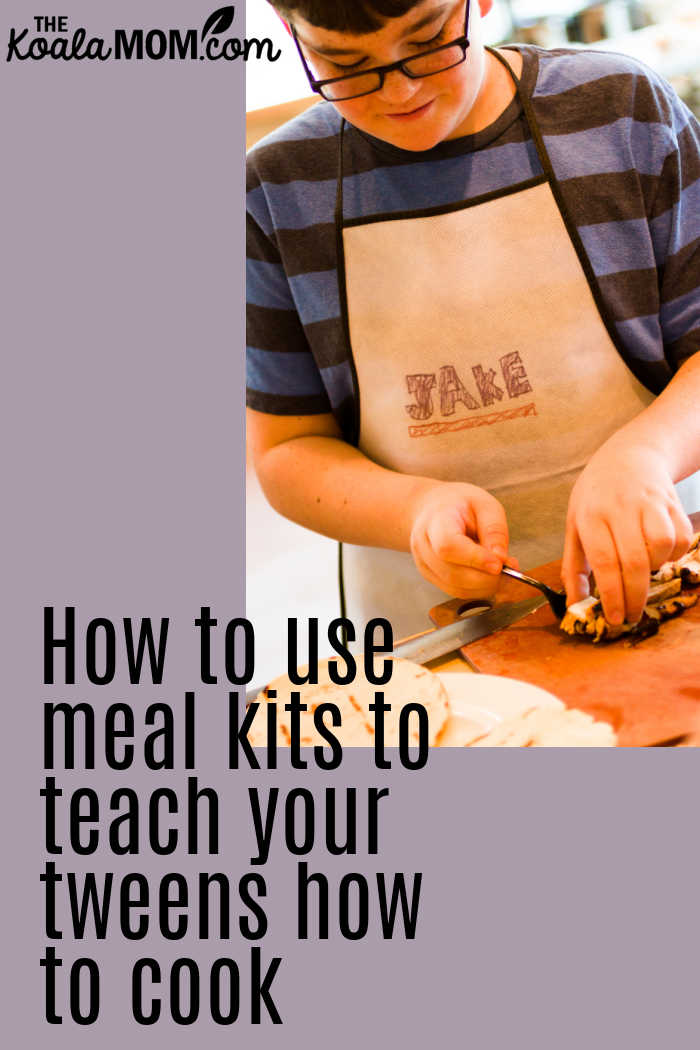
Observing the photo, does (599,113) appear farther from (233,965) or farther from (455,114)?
(233,965)

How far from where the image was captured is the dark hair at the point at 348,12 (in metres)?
0.80

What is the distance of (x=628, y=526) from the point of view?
2.80 ft

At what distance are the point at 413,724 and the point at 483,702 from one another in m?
0.08

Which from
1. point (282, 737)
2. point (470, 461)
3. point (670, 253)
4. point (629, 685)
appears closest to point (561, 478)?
point (470, 461)

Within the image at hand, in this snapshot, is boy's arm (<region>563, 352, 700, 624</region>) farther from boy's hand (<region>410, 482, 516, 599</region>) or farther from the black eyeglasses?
the black eyeglasses

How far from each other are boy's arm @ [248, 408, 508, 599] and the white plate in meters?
0.13

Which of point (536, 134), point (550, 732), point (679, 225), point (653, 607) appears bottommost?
point (550, 732)

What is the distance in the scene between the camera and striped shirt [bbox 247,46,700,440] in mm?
1078

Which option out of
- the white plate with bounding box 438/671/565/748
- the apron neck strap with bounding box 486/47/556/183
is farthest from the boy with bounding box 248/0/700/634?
the white plate with bounding box 438/671/565/748

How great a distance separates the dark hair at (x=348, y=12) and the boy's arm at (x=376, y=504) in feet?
1.57

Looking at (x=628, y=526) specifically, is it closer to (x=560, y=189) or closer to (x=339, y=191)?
(x=560, y=189)

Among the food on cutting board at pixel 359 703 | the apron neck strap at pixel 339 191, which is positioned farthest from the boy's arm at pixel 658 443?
the apron neck strap at pixel 339 191

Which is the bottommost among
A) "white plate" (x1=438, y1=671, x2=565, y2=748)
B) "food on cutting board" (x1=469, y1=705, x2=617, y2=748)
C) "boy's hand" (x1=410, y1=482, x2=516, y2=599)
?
"food on cutting board" (x1=469, y1=705, x2=617, y2=748)

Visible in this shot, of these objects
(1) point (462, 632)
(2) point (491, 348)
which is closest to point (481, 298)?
(2) point (491, 348)
